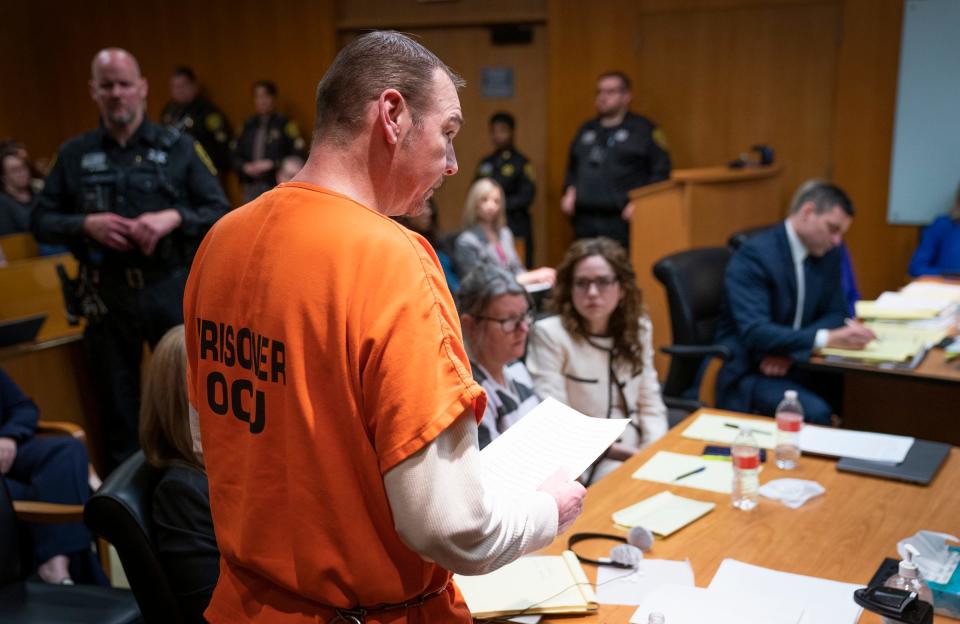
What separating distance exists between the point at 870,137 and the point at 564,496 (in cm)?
560

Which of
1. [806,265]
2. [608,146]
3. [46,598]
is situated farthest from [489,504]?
[608,146]

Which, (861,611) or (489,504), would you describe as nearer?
(489,504)

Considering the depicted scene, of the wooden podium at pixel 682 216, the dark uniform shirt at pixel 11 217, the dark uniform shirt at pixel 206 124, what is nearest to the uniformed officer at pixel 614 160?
the wooden podium at pixel 682 216

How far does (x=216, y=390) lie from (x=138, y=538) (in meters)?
0.69

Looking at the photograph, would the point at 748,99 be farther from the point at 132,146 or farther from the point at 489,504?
the point at 489,504

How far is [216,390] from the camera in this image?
121cm

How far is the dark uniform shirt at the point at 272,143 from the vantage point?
7617mm

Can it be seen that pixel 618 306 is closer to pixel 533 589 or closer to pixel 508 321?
pixel 508 321

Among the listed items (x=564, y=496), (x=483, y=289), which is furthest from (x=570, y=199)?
(x=564, y=496)

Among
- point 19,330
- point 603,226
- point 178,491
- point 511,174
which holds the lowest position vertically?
point 603,226

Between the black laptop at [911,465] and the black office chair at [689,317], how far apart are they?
118 centimetres

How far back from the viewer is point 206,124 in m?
7.97

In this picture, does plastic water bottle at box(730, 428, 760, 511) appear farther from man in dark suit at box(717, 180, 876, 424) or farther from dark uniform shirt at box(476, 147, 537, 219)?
dark uniform shirt at box(476, 147, 537, 219)

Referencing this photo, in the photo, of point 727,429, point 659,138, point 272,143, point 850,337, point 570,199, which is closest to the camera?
point 727,429
